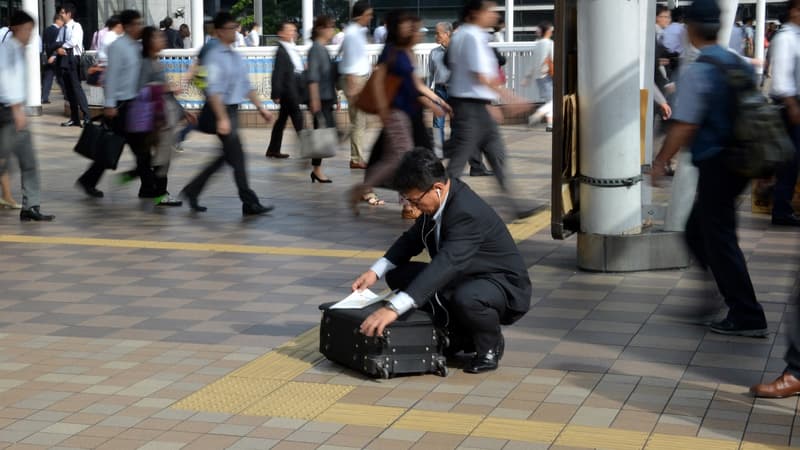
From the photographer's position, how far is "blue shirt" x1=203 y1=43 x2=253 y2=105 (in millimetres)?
10930

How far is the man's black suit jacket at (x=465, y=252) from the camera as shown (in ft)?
19.3

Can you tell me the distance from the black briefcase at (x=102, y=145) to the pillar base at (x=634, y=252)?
497 centimetres

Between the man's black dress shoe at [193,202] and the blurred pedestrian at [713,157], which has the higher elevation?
the blurred pedestrian at [713,157]

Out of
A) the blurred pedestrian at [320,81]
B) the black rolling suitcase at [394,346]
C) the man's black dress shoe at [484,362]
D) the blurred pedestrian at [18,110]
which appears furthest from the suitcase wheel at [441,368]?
the blurred pedestrian at [320,81]

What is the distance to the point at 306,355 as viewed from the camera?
6465mm

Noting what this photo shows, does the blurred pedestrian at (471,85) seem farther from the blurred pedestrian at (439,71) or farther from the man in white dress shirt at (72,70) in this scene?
the man in white dress shirt at (72,70)

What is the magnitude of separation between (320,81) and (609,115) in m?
5.60

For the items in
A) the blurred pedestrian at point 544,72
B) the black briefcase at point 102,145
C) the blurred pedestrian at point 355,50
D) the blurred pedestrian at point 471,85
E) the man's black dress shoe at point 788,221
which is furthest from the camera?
the blurred pedestrian at point 544,72

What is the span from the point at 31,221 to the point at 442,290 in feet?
19.0

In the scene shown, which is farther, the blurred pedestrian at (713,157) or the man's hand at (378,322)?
the blurred pedestrian at (713,157)

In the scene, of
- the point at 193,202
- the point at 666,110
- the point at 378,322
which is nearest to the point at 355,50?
the point at 193,202

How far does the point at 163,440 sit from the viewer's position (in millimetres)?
5141

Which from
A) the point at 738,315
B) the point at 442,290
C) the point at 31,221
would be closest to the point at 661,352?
the point at 738,315

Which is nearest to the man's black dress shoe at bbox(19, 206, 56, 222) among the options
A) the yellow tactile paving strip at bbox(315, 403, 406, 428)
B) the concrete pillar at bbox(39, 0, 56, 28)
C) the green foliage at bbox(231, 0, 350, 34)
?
the yellow tactile paving strip at bbox(315, 403, 406, 428)
